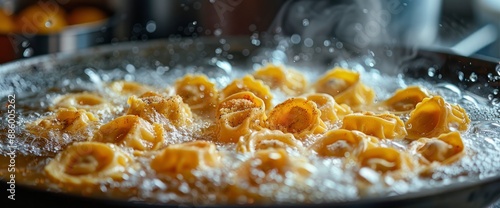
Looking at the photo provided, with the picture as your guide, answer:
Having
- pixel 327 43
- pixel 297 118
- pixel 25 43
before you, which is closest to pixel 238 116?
pixel 297 118

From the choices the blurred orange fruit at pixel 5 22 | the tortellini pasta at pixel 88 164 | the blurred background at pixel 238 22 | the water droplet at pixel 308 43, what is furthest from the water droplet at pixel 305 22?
the blurred orange fruit at pixel 5 22

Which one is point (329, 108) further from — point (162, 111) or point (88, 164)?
point (88, 164)

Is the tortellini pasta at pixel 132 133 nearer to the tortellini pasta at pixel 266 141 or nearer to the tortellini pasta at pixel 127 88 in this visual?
the tortellini pasta at pixel 266 141

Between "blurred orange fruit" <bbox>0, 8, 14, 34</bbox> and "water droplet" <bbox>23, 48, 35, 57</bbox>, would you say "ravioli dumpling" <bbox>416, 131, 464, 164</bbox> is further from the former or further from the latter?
"blurred orange fruit" <bbox>0, 8, 14, 34</bbox>

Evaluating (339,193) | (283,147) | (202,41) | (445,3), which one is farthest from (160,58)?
(445,3)

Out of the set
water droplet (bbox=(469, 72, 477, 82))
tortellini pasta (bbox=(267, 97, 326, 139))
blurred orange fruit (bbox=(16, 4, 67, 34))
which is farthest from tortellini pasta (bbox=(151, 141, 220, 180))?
blurred orange fruit (bbox=(16, 4, 67, 34))
